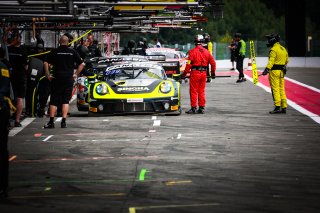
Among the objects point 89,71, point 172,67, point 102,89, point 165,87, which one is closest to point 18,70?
point 102,89

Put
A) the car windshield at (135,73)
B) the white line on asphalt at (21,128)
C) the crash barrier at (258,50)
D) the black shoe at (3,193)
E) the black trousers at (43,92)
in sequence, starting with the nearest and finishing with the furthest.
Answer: the black shoe at (3,193), the white line on asphalt at (21,128), the black trousers at (43,92), the car windshield at (135,73), the crash barrier at (258,50)

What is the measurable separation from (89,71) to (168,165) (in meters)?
10.4

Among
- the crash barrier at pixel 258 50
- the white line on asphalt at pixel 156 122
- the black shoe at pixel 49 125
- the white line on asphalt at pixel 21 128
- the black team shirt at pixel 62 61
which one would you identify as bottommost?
the crash barrier at pixel 258 50

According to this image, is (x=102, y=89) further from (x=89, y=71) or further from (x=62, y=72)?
(x=89, y=71)

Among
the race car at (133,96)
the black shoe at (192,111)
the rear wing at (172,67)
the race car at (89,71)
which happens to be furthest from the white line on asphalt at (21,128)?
the rear wing at (172,67)

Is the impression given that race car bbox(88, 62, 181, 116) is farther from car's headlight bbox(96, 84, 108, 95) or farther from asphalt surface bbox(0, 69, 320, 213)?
asphalt surface bbox(0, 69, 320, 213)

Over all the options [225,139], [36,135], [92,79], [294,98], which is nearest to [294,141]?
[225,139]

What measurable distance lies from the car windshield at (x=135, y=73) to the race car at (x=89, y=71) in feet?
1.55

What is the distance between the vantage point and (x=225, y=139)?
15750 mm

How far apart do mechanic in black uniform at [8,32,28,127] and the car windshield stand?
2.64m

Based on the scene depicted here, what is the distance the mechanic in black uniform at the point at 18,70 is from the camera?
18487mm

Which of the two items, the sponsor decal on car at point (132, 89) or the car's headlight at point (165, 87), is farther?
the car's headlight at point (165, 87)

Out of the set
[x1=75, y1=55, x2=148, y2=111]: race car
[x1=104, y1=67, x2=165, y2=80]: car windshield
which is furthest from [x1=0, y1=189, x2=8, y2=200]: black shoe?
[x1=75, y1=55, x2=148, y2=111]: race car

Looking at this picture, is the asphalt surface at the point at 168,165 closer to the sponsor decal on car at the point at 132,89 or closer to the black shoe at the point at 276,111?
the sponsor decal on car at the point at 132,89
